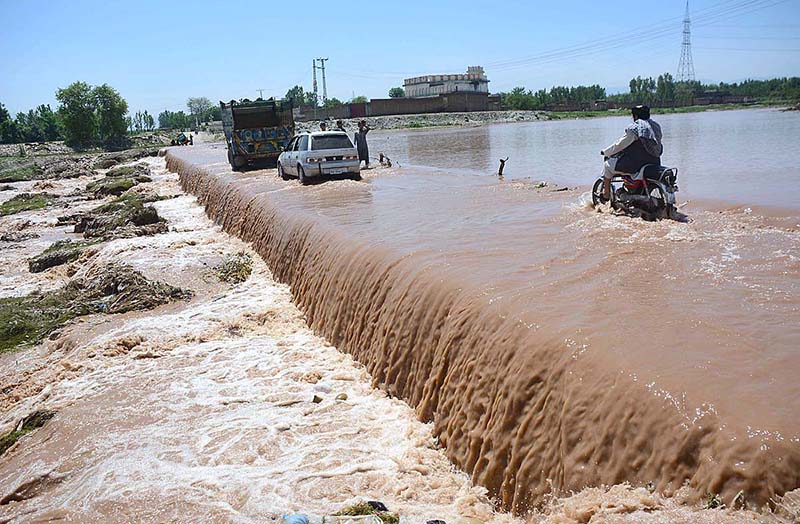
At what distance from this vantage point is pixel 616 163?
37.2 feet

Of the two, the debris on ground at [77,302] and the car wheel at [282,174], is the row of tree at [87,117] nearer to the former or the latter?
the car wheel at [282,174]

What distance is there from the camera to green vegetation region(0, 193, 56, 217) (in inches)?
1161

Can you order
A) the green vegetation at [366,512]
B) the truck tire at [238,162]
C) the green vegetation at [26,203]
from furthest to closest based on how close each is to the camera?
the green vegetation at [26,203] → the truck tire at [238,162] → the green vegetation at [366,512]

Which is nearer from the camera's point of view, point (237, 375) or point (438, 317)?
point (438, 317)

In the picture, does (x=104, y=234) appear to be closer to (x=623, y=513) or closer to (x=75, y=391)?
(x=75, y=391)

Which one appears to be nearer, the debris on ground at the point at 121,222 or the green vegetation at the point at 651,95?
the debris on ground at the point at 121,222

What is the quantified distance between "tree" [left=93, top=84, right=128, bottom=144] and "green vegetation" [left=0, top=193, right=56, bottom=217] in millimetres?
59517

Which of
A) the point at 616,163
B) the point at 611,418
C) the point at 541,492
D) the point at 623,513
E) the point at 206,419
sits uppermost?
the point at 616,163

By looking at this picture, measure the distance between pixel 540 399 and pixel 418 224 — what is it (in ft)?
23.0

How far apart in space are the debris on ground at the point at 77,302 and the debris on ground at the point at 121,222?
5135 mm

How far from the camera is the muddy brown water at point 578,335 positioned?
387 centimetres

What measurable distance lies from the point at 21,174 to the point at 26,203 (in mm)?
24815

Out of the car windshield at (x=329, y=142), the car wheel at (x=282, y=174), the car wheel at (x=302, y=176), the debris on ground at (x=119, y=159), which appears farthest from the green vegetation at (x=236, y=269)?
the debris on ground at (x=119, y=159)

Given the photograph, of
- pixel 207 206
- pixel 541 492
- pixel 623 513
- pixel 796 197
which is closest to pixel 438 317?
pixel 541 492
